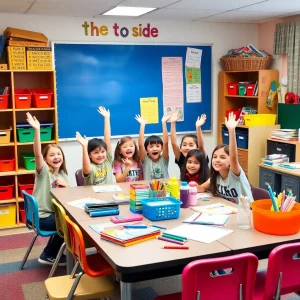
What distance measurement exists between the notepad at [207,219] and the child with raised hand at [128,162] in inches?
56.7

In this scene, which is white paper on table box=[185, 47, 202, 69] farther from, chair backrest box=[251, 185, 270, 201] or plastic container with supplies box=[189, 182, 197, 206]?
plastic container with supplies box=[189, 182, 197, 206]

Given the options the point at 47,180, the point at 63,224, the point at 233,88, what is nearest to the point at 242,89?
A: the point at 233,88

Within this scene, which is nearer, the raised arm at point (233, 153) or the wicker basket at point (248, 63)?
the raised arm at point (233, 153)

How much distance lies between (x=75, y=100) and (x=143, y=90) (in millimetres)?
874

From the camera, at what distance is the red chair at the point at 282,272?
2.09 meters

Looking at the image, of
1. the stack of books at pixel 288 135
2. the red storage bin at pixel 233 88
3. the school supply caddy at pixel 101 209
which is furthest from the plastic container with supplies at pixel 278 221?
the red storage bin at pixel 233 88

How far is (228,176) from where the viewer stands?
3.32 meters

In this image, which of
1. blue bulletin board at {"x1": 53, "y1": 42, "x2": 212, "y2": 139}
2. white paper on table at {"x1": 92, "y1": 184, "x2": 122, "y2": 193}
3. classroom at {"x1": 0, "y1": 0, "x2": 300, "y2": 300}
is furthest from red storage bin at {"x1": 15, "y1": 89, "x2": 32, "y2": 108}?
white paper on table at {"x1": 92, "y1": 184, "x2": 122, "y2": 193}

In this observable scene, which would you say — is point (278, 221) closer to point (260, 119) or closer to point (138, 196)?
point (138, 196)

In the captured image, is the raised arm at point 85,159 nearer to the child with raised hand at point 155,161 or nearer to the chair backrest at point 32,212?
the chair backrest at point 32,212

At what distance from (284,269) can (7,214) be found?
342 centimetres

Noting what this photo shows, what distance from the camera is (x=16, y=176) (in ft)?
16.0

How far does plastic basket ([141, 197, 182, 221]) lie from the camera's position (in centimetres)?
266

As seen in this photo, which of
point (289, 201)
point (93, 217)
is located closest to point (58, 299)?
point (93, 217)
